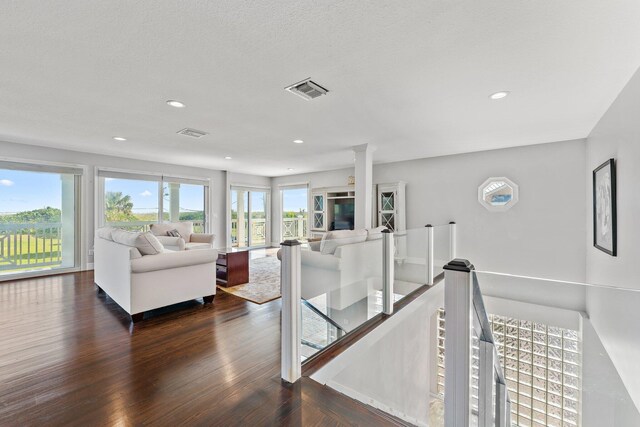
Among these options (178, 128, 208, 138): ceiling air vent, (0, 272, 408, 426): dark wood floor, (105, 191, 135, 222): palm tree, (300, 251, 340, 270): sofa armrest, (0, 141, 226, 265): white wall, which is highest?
(178, 128, 208, 138): ceiling air vent

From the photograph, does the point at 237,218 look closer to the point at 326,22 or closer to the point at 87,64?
the point at 87,64

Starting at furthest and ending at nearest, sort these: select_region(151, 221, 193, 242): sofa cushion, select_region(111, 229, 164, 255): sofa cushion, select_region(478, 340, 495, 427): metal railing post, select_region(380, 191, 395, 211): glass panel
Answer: select_region(380, 191, 395, 211): glass panel
select_region(151, 221, 193, 242): sofa cushion
select_region(111, 229, 164, 255): sofa cushion
select_region(478, 340, 495, 427): metal railing post

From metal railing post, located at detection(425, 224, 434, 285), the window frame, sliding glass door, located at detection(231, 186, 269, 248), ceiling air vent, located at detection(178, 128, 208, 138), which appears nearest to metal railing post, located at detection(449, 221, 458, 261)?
metal railing post, located at detection(425, 224, 434, 285)

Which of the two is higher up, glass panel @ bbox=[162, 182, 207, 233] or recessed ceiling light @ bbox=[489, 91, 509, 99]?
recessed ceiling light @ bbox=[489, 91, 509, 99]

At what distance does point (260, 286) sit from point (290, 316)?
2.43 meters

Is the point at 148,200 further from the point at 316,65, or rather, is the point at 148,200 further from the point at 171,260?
the point at 316,65

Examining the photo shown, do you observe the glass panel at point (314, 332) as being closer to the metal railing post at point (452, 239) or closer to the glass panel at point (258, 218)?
the metal railing post at point (452, 239)

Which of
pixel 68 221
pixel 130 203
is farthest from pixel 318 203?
pixel 68 221

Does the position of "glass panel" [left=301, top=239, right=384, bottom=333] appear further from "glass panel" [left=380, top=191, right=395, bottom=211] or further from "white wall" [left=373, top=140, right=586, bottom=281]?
"glass panel" [left=380, top=191, right=395, bottom=211]

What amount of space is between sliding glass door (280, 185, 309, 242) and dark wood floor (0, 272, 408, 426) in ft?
16.8

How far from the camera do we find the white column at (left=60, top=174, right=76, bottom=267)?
16.9 ft

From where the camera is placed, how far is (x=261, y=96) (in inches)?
104

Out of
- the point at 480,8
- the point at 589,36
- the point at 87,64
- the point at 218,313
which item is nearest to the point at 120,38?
the point at 87,64

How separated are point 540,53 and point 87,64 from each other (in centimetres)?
330
